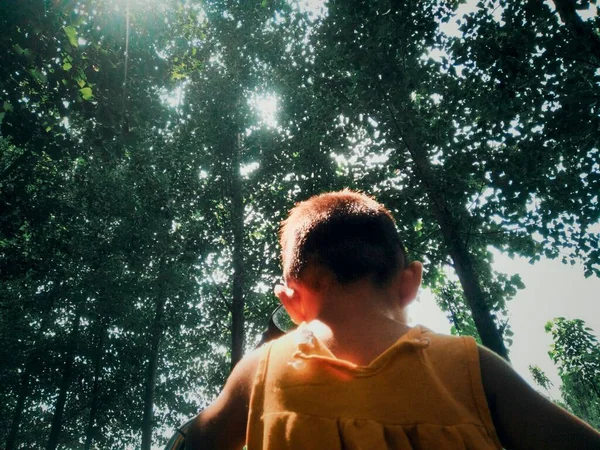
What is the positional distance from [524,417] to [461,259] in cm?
676

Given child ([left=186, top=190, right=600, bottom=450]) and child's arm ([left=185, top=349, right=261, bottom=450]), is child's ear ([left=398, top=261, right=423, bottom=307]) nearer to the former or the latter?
child ([left=186, top=190, right=600, bottom=450])

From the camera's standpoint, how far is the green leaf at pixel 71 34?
5.39 metres

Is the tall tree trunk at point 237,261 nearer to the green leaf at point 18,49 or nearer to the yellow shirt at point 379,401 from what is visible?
the green leaf at point 18,49

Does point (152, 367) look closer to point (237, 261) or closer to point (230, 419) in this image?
point (237, 261)

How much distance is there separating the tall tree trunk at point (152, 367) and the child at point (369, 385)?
610 inches

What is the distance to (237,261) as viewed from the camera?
478 inches

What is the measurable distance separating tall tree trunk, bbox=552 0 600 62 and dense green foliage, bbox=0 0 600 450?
3cm

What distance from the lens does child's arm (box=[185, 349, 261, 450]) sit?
1.17 meters

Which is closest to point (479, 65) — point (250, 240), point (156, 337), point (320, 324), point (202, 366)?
point (320, 324)

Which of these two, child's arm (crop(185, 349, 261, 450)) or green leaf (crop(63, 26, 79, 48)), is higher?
green leaf (crop(63, 26, 79, 48))

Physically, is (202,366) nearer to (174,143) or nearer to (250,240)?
(250,240)

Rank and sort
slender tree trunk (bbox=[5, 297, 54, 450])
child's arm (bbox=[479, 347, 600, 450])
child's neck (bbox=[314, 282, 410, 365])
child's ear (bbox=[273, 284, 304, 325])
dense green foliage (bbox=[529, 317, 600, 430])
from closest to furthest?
child's arm (bbox=[479, 347, 600, 450])
child's neck (bbox=[314, 282, 410, 365])
child's ear (bbox=[273, 284, 304, 325])
slender tree trunk (bbox=[5, 297, 54, 450])
dense green foliage (bbox=[529, 317, 600, 430])

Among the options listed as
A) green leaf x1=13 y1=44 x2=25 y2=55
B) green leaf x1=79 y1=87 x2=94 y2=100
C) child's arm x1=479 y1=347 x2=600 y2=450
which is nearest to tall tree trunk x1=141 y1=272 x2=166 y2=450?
green leaf x1=79 y1=87 x2=94 y2=100

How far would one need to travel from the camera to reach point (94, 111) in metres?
6.19
